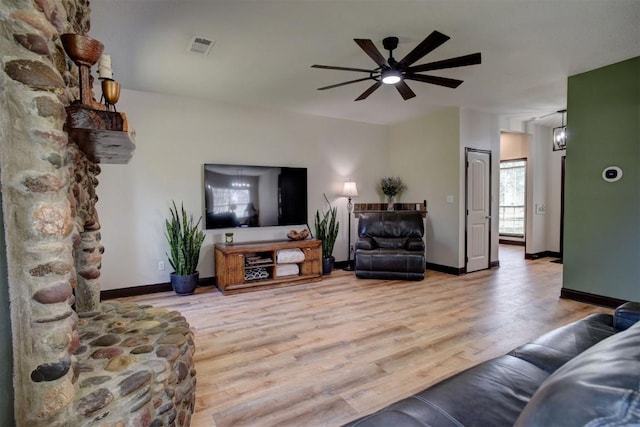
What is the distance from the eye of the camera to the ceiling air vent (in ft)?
9.36

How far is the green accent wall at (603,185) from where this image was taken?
11.2 ft

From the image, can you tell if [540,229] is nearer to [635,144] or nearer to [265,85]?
[635,144]

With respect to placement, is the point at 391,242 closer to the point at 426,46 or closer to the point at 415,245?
the point at 415,245

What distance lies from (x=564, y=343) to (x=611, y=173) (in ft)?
9.89

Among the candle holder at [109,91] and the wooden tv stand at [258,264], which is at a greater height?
the candle holder at [109,91]

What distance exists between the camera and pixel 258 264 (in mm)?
4500

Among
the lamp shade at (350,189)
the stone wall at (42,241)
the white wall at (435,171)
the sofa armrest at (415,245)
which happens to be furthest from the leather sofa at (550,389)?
the lamp shade at (350,189)

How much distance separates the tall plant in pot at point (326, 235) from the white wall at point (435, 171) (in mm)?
1669

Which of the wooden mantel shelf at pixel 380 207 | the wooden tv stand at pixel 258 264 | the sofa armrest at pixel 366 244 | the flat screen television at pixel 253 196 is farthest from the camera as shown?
the wooden mantel shelf at pixel 380 207

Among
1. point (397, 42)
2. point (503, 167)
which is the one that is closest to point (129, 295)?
point (397, 42)

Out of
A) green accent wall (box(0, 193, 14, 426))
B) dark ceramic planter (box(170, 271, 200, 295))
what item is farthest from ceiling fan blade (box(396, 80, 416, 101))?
dark ceramic planter (box(170, 271, 200, 295))

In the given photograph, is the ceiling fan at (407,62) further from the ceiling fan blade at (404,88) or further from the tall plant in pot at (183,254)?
the tall plant in pot at (183,254)

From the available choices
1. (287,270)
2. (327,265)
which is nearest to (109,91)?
(287,270)

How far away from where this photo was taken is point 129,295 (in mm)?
4117
